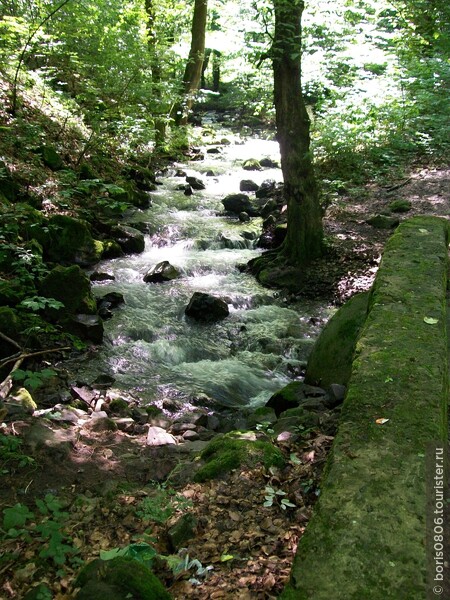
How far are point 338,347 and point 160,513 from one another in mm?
2818

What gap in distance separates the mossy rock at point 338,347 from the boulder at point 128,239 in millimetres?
5390

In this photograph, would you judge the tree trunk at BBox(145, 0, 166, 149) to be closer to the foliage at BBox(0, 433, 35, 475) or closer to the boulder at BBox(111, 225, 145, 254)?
the boulder at BBox(111, 225, 145, 254)

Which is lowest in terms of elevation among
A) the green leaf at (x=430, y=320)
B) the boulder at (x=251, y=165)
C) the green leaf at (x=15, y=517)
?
the green leaf at (x=15, y=517)

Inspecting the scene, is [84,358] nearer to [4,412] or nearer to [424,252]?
[4,412]

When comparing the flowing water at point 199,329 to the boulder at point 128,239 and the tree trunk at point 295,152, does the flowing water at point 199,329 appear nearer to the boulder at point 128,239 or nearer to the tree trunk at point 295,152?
the boulder at point 128,239

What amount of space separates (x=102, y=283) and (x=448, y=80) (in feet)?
35.6

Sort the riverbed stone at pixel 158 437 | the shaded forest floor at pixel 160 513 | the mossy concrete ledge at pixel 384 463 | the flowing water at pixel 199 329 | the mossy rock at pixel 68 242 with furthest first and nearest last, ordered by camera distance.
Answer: the mossy rock at pixel 68 242, the flowing water at pixel 199 329, the riverbed stone at pixel 158 437, the shaded forest floor at pixel 160 513, the mossy concrete ledge at pixel 384 463

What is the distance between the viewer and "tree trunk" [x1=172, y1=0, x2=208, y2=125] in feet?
54.4

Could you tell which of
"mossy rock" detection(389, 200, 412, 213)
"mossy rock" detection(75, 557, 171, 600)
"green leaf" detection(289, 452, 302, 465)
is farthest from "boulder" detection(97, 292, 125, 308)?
"mossy rock" detection(389, 200, 412, 213)

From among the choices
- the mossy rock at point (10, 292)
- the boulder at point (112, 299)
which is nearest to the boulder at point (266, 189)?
the boulder at point (112, 299)

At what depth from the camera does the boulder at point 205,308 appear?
303 inches

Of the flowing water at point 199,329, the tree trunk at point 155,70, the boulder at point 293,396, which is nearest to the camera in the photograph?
the boulder at point 293,396

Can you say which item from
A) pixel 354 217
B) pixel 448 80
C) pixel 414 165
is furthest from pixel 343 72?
pixel 354 217

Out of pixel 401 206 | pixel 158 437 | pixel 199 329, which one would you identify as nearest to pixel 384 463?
pixel 158 437
